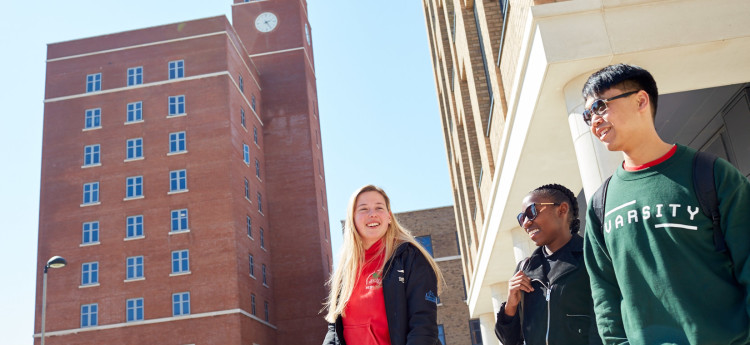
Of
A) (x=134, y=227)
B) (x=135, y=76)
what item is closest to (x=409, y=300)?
(x=134, y=227)

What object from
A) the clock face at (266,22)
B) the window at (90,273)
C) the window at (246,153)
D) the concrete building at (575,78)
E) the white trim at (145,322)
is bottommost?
the concrete building at (575,78)

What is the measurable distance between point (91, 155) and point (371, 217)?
150 ft

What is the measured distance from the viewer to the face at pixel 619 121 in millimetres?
3197

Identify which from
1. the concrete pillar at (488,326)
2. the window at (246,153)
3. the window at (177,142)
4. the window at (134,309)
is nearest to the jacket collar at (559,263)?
the concrete pillar at (488,326)

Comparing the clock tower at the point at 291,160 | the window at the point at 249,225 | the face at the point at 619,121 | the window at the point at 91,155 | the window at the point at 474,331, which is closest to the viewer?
the face at the point at 619,121

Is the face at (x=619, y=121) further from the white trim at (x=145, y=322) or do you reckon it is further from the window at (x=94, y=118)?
the window at (x=94, y=118)

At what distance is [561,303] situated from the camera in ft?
13.8

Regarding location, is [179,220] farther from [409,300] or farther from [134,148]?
[409,300]

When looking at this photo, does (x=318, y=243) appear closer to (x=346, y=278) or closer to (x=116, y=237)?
(x=116, y=237)

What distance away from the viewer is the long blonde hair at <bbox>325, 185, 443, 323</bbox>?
435 cm

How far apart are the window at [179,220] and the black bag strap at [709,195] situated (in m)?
43.3

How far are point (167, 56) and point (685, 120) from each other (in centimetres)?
4167

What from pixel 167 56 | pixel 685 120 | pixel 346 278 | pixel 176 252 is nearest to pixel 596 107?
pixel 346 278

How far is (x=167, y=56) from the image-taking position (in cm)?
4825
